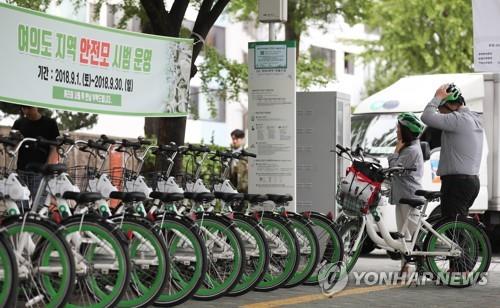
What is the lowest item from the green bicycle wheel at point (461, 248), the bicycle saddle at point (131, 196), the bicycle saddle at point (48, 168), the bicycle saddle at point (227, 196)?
the green bicycle wheel at point (461, 248)

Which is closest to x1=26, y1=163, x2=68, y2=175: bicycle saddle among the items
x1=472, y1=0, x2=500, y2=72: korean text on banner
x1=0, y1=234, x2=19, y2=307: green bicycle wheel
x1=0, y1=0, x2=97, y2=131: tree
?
x1=0, y1=234, x2=19, y2=307: green bicycle wheel

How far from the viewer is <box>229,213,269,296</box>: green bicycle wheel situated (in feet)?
31.6

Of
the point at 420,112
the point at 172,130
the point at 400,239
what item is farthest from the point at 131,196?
the point at 420,112

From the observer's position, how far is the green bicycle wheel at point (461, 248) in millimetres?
10914

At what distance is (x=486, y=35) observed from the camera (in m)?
12.6

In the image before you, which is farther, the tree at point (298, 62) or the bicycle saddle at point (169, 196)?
the tree at point (298, 62)

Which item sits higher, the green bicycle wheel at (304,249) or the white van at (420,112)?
the white van at (420,112)

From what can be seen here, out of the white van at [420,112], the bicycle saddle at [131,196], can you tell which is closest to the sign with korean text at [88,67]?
the bicycle saddle at [131,196]

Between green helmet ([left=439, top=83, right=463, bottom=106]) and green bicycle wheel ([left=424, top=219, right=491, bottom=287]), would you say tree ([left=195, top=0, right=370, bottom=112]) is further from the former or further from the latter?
green bicycle wheel ([left=424, top=219, right=491, bottom=287])

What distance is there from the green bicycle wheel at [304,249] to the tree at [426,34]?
65.4ft

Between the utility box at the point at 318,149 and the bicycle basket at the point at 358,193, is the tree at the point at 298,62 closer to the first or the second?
the utility box at the point at 318,149

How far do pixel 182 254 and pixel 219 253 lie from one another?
531mm

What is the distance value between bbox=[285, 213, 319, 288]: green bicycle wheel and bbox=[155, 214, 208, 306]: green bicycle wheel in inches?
63.9

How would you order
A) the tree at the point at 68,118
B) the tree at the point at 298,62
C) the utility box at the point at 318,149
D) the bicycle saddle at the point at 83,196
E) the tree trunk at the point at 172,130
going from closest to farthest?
1. the bicycle saddle at the point at 83,196
2. the utility box at the point at 318,149
3. the tree trunk at the point at 172,130
4. the tree at the point at 68,118
5. the tree at the point at 298,62
